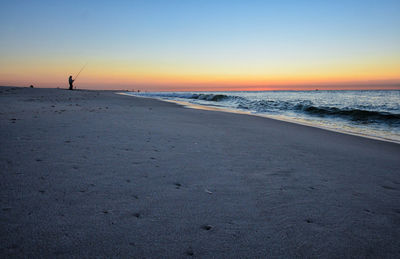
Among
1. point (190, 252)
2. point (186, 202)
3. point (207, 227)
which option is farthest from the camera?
point (186, 202)

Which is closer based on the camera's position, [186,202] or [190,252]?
[190,252]

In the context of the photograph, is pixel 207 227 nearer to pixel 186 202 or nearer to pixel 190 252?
pixel 190 252

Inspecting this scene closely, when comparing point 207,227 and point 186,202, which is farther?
point 186,202

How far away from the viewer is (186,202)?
7.44 feet

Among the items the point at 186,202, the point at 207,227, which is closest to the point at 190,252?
the point at 207,227

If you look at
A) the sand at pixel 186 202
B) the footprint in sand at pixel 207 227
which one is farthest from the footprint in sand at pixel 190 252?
the footprint in sand at pixel 207 227

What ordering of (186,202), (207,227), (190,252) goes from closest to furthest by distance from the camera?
(190,252)
(207,227)
(186,202)

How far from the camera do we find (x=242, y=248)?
5.51 feet

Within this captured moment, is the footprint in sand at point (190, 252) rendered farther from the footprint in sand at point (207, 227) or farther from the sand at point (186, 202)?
the footprint in sand at point (207, 227)

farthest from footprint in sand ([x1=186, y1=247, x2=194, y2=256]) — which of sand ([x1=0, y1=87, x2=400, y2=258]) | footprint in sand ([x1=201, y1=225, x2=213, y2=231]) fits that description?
footprint in sand ([x1=201, y1=225, x2=213, y2=231])

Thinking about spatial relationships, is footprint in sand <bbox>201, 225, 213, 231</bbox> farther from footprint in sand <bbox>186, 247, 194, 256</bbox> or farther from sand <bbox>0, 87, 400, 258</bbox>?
footprint in sand <bbox>186, 247, 194, 256</bbox>

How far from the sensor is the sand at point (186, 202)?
167 centimetres

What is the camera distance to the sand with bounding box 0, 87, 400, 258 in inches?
65.6

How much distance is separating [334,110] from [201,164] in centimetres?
1495
